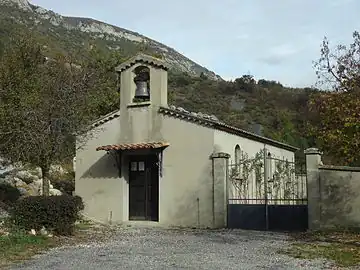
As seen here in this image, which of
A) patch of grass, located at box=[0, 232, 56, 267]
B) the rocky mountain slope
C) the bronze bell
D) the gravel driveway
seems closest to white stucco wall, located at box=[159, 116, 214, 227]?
the bronze bell

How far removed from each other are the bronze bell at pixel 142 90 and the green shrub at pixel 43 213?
6.58m

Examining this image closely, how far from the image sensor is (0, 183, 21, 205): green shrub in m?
22.7

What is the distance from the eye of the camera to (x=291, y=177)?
20.5 m

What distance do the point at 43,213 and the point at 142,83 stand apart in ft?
24.9

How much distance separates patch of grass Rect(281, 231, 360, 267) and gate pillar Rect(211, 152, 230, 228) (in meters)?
3.10

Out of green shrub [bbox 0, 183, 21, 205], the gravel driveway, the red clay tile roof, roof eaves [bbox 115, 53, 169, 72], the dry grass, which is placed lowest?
the gravel driveway

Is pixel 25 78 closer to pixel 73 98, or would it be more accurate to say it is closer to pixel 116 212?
pixel 73 98

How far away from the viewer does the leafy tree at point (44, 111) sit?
16.6 meters

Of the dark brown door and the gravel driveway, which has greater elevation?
→ the dark brown door

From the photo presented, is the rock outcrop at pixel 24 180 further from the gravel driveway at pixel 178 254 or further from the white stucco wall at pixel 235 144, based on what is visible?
the gravel driveway at pixel 178 254

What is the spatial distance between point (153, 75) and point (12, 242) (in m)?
9.15

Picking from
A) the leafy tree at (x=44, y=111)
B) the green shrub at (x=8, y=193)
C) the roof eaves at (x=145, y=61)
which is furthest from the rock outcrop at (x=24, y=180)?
the roof eaves at (x=145, y=61)

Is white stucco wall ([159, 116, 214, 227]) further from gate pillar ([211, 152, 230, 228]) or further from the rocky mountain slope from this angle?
the rocky mountain slope

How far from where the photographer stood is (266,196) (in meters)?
18.3
